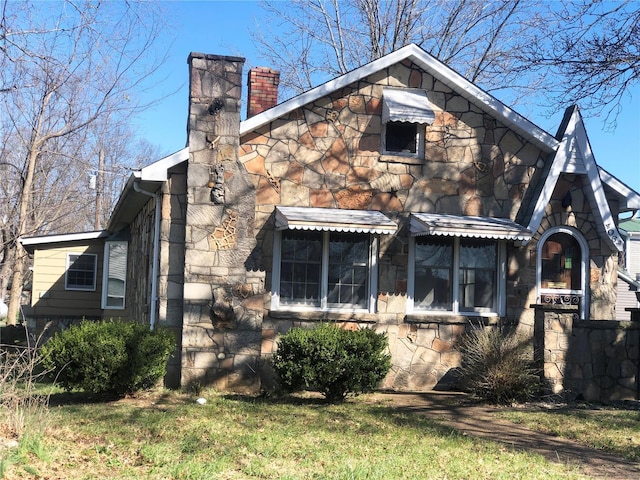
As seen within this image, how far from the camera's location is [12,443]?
6309 millimetres

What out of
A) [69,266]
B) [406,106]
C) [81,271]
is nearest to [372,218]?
[406,106]

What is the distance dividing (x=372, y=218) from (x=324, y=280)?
1385mm

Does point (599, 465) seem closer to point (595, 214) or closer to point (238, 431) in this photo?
point (238, 431)

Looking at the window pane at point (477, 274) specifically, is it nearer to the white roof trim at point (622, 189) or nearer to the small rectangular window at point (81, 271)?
the white roof trim at point (622, 189)

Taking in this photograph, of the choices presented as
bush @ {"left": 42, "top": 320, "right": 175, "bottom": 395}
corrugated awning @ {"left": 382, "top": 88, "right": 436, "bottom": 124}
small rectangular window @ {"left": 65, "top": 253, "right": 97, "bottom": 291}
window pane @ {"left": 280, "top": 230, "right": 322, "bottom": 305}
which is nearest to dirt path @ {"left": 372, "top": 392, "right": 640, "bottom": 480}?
window pane @ {"left": 280, "top": 230, "right": 322, "bottom": 305}

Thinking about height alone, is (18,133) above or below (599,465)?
above

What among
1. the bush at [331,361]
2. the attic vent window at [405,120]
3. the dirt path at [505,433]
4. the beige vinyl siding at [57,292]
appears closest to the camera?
the dirt path at [505,433]

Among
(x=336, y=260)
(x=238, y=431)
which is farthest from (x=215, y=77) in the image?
(x=238, y=431)

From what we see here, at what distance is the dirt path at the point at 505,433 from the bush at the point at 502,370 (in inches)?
13.0

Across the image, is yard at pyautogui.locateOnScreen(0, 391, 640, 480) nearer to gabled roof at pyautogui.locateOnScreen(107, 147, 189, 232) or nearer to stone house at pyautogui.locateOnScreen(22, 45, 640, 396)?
stone house at pyautogui.locateOnScreen(22, 45, 640, 396)

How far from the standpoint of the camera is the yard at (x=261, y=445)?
20.8 ft

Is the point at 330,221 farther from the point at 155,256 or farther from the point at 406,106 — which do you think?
the point at 155,256

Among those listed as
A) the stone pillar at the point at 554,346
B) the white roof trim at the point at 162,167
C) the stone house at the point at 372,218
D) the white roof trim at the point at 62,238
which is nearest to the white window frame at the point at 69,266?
the white roof trim at the point at 62,238

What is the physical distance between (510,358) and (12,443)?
7157mm
